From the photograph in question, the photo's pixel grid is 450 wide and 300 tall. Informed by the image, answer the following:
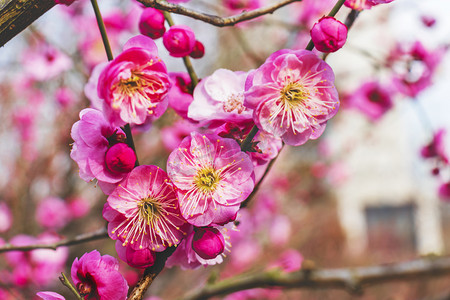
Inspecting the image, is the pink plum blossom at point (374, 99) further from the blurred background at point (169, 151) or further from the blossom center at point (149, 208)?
the blossom center at point (149, 208)

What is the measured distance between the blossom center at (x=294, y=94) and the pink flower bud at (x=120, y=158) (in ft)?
0.92

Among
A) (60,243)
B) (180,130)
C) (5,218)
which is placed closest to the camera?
(60,243)

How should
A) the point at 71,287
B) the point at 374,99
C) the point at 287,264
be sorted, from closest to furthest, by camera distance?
the point at 71,287
the point at 287,264
the point at 374,99

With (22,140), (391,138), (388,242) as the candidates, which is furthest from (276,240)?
(391,138)

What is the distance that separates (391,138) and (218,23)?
47.7ft

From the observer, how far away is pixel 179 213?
71 cm

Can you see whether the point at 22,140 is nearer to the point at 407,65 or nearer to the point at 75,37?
the point at 75,37

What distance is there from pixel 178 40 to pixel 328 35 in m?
0.29

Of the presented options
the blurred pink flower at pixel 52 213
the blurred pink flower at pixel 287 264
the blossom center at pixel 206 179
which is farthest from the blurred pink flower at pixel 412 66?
the blurred pink flower at pixel 52 213

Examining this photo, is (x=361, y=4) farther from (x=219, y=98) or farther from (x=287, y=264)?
(x=287, y=264)

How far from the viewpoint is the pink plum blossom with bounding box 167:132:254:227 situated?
26.9 inches

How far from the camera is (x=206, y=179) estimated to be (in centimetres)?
74

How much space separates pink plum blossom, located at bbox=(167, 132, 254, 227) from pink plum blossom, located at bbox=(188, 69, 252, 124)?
0.22 feet

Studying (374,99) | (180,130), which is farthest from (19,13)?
(374,99)
